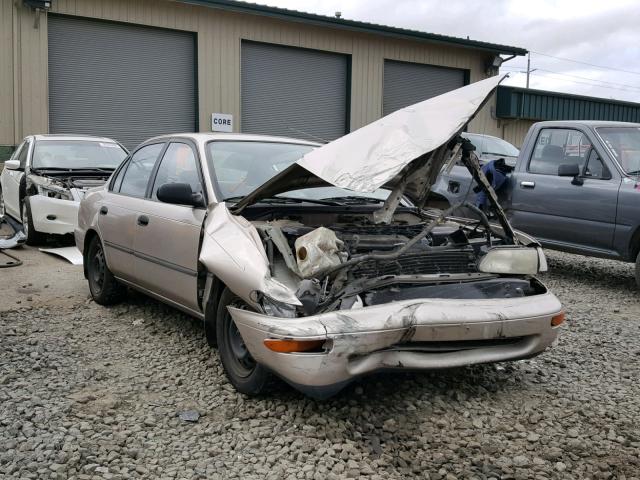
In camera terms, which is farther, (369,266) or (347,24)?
(347,24)

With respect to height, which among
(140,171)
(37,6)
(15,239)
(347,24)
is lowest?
(15,239)

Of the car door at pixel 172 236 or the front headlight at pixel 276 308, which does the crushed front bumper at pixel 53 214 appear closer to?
the car door at pixel 172 236

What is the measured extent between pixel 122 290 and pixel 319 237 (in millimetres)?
2882

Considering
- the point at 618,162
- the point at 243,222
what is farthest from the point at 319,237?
the point at 618,162

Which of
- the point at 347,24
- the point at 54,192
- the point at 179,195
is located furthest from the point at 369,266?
the point at 347,24

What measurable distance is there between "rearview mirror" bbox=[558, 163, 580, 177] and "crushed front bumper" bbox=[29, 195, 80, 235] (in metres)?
6.09

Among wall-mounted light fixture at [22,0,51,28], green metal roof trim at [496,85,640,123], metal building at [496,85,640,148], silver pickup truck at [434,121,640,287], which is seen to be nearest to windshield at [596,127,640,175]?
silver pickup truck at [434,121,640,287]

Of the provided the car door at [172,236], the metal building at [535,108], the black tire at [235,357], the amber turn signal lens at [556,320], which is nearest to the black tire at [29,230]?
the car door at [172,236]

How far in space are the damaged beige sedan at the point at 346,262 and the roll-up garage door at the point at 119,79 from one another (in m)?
10.5

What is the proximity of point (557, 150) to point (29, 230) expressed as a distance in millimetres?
7066

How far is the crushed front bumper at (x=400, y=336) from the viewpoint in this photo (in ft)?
10.3

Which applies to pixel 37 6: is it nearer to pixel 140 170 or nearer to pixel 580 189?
pixel 140 170

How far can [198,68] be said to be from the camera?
50.1 feet

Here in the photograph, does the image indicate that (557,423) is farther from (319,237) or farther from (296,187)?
(296,187)
